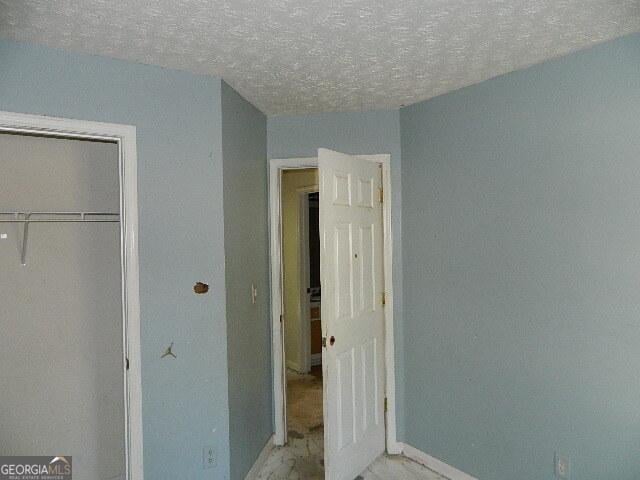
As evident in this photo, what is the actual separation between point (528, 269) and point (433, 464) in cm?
153

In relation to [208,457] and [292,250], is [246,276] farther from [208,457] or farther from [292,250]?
[292,250]

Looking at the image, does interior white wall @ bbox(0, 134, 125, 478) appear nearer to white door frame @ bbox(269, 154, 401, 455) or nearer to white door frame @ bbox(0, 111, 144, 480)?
white door frame @ bbox(0, 111, 144, 480)

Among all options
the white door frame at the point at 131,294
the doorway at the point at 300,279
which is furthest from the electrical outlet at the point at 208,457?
the doorway at the point at 300,279

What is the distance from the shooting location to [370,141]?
327 centimetres

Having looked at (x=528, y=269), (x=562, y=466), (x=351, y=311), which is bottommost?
(x=562, y=466)

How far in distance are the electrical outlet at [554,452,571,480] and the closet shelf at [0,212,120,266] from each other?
9.47 feet

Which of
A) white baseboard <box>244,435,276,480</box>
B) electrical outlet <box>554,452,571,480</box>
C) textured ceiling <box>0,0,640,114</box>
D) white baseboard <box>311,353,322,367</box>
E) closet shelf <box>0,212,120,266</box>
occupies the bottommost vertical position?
white baseboard <box>244,435,276,480</box>

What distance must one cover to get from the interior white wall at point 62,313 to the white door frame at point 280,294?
106 cm

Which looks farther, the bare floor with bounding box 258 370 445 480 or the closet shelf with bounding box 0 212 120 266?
the bare floor with bounding box 258 370 445 480

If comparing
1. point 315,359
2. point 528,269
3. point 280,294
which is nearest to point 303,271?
→ point 315,359

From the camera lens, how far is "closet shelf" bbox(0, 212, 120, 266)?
102 inches

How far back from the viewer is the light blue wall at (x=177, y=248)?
2289 mm

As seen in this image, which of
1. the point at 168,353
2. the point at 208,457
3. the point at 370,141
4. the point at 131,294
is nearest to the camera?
the point at 131,294

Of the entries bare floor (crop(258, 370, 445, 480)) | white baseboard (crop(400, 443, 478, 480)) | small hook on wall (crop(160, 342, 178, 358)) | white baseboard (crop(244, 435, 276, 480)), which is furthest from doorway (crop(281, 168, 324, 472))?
small hook on wall (crop(160, 342, 178, 358))
